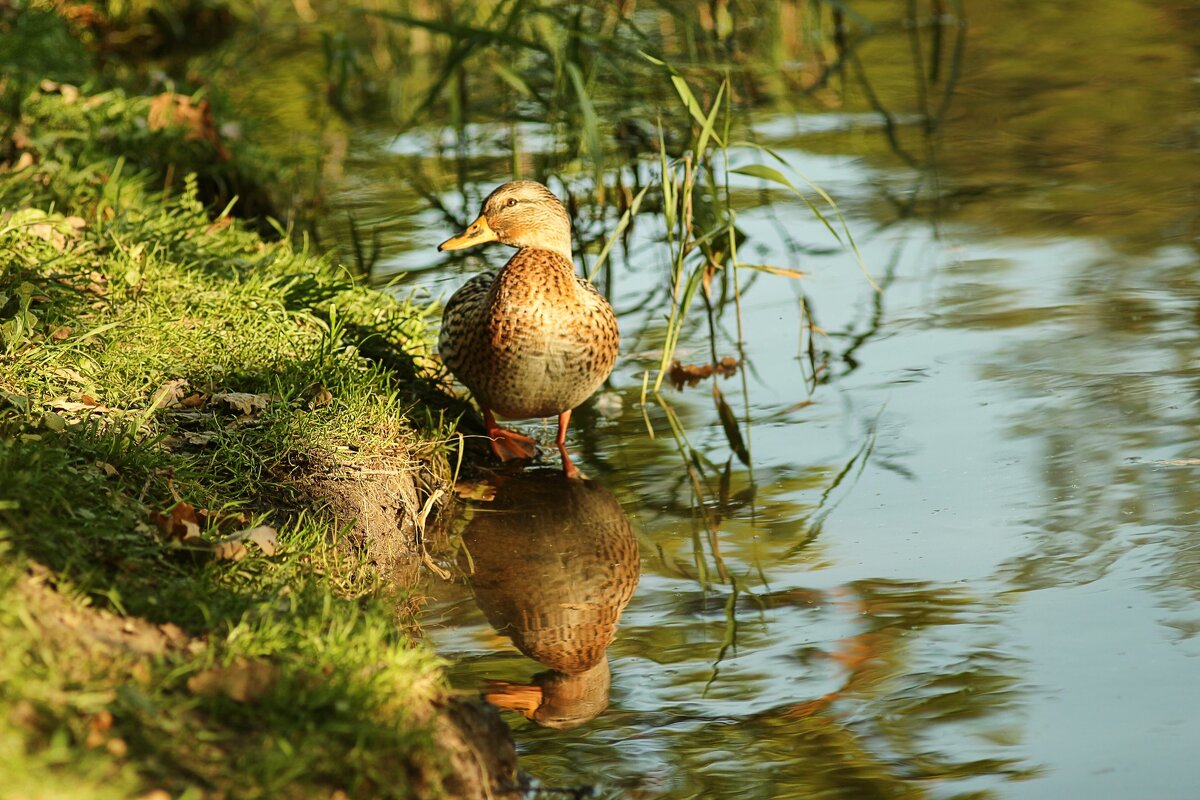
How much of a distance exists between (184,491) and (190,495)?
0.17ft

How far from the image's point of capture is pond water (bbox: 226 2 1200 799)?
338 centimetres

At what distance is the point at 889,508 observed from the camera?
183 inches

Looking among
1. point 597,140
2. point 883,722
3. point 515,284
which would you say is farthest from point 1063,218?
point 883,722

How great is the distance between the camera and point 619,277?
7031 mm

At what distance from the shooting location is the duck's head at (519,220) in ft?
17.4

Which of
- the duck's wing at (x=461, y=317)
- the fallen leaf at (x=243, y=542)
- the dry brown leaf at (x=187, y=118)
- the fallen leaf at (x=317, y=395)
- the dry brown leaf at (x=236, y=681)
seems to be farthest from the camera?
the dry brown leaf at (x=187, y=118)

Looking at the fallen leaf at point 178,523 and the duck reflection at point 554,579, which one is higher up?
the fallen leaf at point 178,523

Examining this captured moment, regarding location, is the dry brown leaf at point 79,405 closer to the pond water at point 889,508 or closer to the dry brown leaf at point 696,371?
the pond water at point 889,508

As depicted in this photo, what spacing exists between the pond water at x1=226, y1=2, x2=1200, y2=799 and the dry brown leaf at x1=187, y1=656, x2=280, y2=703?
2.21ft

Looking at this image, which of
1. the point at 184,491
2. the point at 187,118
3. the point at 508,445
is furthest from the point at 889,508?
the point at 187,118

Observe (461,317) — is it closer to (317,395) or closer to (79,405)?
(317,395)

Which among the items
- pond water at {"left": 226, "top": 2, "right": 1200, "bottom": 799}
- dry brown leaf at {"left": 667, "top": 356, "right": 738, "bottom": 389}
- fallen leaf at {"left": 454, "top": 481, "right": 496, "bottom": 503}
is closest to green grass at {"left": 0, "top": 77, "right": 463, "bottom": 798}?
fallen leaf at {"left": 454, "top": 481, "right": 496, "bottom": 503}

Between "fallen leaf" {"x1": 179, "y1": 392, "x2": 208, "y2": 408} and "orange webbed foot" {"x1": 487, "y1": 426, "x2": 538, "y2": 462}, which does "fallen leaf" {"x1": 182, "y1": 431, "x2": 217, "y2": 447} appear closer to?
"fallen leaf" {"x1": 179, "y1": 392, "x2": 208, "y2": 408}

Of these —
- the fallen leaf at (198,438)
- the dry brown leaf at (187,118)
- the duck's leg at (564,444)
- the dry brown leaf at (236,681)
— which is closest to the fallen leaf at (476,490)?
the duck's leg at (564,444)
